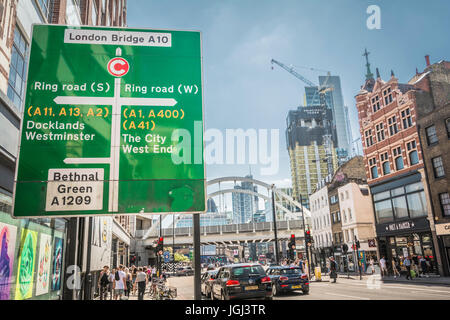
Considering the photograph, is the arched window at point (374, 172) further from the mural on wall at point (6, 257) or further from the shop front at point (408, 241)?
the mural on wall at point (6, 257)

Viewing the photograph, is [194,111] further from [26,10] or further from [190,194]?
[26,10]

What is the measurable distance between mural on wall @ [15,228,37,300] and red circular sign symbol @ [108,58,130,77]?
19.9 ft

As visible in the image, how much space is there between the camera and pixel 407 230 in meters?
31.2

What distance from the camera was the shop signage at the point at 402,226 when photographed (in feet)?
96.9

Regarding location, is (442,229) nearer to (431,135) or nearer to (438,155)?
(438,155)

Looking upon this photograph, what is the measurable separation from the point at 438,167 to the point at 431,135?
2.75m

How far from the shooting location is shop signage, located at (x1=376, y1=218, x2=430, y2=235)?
96.9 ft

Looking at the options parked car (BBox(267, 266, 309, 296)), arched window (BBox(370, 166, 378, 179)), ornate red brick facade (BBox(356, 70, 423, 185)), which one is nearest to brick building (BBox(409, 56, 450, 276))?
ornate red brick facade (BBox(356, 70, 423, 185))

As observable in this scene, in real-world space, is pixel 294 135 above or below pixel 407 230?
above

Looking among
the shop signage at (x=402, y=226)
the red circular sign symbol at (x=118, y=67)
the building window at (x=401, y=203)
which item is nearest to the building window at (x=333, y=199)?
the building window at (x=401, y=203)
